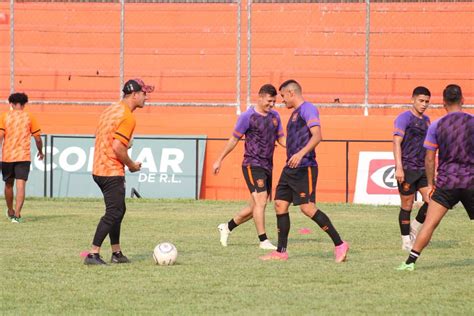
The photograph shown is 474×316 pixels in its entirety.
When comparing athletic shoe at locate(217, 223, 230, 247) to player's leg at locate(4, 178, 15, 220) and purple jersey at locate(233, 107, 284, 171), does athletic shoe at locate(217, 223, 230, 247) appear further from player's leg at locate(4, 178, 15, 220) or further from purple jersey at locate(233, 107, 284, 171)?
player's leg at locate(4, 178, 15, 220)

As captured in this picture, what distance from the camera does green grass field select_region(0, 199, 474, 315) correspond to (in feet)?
29.5

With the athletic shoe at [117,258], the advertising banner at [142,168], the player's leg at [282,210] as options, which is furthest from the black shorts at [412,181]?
the advertising banner at [142,168]

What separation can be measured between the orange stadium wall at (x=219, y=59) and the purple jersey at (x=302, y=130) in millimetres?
11762

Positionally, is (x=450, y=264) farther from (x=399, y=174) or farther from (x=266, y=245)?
(x=266, y=245)

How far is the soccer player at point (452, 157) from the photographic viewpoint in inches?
421

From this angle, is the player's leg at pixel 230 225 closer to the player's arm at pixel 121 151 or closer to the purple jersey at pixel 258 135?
the purple jersey at pixel 258 135

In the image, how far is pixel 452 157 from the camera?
1074 cm

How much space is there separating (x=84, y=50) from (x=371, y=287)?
18604 mm

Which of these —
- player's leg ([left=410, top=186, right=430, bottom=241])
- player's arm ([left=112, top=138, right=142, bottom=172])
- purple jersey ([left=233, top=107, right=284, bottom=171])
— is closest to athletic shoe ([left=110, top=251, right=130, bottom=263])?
player's arm ([left=112, top=138, right=142, bottom=172])

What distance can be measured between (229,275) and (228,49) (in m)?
16.5

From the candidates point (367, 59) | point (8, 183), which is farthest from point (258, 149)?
point (367, 59)

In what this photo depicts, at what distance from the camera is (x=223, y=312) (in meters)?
8.65

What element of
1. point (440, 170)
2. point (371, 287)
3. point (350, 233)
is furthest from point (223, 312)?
point (350, 233)

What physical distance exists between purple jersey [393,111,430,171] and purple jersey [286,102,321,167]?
1.86 metres
